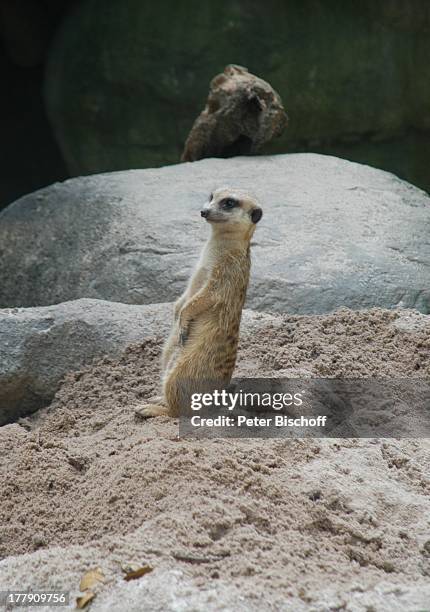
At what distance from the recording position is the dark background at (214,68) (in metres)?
8.34

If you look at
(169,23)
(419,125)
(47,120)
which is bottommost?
(47,120)

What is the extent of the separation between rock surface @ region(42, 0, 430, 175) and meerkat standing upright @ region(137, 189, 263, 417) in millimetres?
5507

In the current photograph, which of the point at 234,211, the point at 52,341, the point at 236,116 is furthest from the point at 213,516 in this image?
the point at 236,116

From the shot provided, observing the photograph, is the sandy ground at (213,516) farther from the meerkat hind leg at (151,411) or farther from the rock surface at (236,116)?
the rock surface at (236,116)

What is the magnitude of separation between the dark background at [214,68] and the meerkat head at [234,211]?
17.8ft

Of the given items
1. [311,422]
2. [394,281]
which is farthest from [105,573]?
[394,281]

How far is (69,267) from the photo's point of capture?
5.16 meters

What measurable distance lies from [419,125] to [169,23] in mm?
2547

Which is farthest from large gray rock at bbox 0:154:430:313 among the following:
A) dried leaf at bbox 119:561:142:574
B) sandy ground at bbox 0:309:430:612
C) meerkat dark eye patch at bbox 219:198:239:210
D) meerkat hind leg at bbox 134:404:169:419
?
dried leaf at bbox 119:561:142:574

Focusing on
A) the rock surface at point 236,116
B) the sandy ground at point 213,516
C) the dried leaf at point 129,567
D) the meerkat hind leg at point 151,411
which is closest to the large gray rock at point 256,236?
the rock surface at point 236,116

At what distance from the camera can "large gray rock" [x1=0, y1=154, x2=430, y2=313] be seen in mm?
4492

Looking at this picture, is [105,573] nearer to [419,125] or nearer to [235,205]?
[235,205]

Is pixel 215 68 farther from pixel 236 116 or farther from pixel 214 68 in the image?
pixel 236 116

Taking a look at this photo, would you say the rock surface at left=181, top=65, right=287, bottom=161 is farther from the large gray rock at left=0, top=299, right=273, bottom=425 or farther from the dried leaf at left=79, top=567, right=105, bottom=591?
the dried leaf at left=79, top=567, right=105, bottom=591
